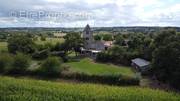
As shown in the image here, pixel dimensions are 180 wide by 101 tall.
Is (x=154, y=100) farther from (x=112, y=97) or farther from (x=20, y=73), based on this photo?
(x=20, y=73)

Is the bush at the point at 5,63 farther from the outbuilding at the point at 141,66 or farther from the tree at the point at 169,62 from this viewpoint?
the tree at the point at 169,62

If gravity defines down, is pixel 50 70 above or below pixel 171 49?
below

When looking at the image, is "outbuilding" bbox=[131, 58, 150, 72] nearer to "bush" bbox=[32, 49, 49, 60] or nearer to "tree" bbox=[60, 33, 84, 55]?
"tree" bbox=[60, 33, 84, 55]

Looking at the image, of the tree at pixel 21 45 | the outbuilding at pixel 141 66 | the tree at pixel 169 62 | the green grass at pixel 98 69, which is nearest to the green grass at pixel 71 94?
the tree at pixel 169 62

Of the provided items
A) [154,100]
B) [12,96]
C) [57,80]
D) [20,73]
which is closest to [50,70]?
[57,80]

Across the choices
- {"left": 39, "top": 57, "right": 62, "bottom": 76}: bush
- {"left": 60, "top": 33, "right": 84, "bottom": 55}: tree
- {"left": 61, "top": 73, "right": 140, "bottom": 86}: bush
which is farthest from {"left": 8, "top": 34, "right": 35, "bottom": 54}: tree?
{"left": 61, "top": 73, "right": 140, "bottom": 86}: bush

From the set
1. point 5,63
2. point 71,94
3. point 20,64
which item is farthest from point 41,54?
point 71,94

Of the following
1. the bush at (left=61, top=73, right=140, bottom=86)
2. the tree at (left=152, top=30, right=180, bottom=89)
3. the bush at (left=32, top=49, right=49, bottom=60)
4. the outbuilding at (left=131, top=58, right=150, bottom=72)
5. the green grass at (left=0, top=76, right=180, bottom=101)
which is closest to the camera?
the green grass at (left=0, top=76, right=180, bottom=101)
